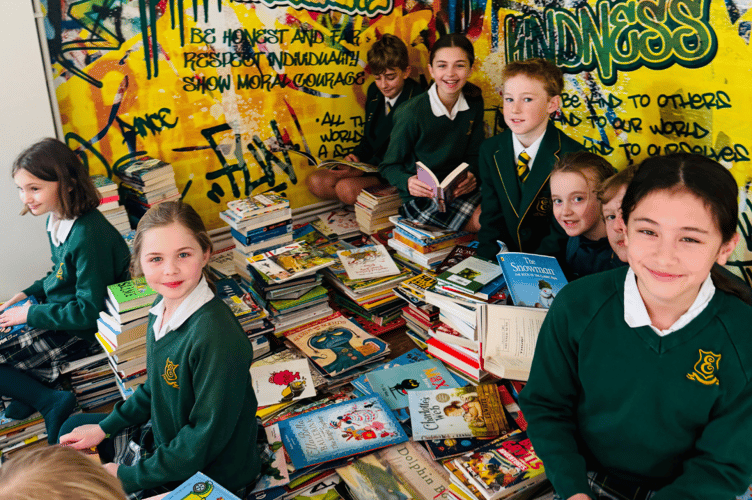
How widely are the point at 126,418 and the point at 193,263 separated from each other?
0.53 metres

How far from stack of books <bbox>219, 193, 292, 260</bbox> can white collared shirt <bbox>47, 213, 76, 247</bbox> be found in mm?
851

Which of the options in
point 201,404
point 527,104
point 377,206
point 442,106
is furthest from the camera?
point 377,206

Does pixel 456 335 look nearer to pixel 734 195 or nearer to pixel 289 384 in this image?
pixel 289 384

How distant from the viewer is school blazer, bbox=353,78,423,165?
3.66m

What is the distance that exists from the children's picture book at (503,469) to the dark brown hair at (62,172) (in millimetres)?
1671

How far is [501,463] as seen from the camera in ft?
5.84

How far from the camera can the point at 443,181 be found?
281 centimetres

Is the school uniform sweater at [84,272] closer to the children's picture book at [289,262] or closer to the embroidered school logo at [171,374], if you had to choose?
the children's picture book at [289,262]

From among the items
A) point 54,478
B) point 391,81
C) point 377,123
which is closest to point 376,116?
point 377,123

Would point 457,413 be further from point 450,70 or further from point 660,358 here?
point 450,70

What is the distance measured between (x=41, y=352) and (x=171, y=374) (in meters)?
1.10

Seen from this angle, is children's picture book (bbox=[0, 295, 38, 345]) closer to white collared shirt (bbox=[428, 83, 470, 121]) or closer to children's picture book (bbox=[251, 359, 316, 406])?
children's picture book (bbox=[251, 359, 316, 406])

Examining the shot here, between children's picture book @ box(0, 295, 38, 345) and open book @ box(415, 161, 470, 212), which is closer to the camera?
children's picture book @ box(0, 295, 38, 345)

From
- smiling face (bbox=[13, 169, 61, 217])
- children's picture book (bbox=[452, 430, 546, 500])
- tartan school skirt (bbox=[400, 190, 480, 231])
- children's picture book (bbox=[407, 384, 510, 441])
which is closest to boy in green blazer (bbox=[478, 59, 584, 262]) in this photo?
tartan school skirt (bbox=[400, 190, 480, 231])
